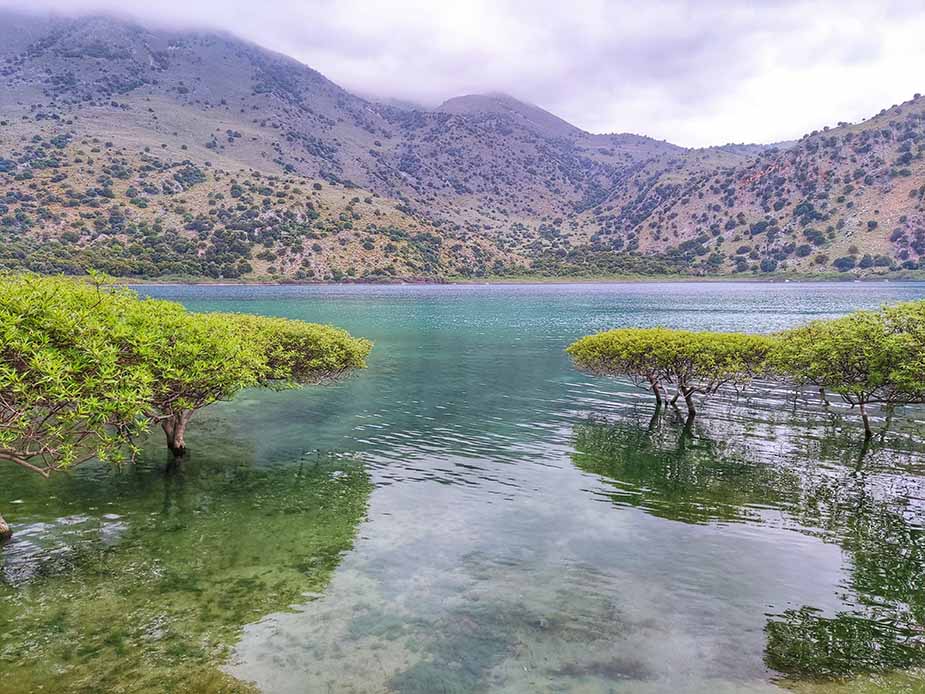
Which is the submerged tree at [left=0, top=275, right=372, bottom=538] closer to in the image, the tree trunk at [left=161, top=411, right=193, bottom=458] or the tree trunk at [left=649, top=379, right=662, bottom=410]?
the tree trunk at [left=161, top=411, right=193, bottom=458]

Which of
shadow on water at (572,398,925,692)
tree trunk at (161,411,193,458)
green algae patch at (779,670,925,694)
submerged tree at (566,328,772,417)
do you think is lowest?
shadow on water at (572,398,925,692)

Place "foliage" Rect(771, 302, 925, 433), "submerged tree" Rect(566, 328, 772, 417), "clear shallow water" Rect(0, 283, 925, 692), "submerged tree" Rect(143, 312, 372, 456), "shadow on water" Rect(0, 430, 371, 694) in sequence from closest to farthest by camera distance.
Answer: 1. "shadow on water" Rect(0, 430, 371, 694)
2. "clear shallow water" Rect(0, 283, 925, 692)
3. "submerged tree" Rect(143, 312, 372, 456)
4. "foliage" Rect(771, 302, 925, 433)
5. "submerged tree" Rect(566, 328, 772, 417)

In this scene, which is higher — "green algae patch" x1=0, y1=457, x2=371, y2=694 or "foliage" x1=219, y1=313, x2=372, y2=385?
"foliage" x1=219, y1=313, x2=372, y2=385

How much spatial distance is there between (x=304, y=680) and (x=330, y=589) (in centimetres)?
321

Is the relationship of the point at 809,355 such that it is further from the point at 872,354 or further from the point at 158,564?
the point at 158,564

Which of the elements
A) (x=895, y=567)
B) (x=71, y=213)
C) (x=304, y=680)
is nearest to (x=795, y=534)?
(x=895, y=567)

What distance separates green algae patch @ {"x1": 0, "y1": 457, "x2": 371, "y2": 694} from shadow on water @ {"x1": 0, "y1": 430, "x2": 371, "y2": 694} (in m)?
0.03

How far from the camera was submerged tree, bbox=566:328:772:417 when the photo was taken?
98.5 feet

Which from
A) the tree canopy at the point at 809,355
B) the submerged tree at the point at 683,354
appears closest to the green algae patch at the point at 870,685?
the tree canopy at the point at 809,355

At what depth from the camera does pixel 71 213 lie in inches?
6289

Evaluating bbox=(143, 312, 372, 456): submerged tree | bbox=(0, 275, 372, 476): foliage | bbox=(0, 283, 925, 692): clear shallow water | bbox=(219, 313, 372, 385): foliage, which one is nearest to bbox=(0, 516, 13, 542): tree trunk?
bbox=(0, 283, 925, 692): clear shallow water

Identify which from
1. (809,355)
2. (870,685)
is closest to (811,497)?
(809,355)

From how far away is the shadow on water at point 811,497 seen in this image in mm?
11148

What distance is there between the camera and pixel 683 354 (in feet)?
99.5
